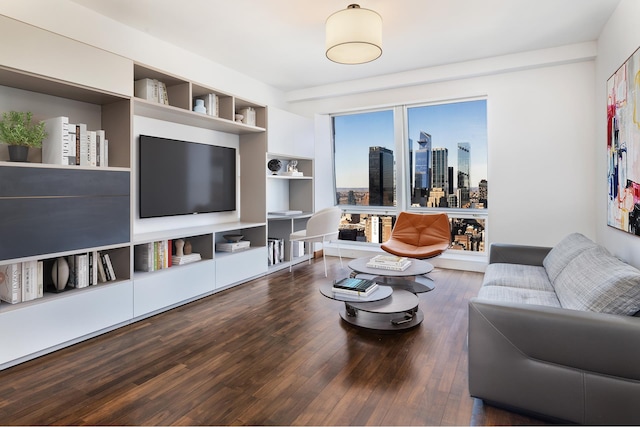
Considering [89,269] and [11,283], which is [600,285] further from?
[11,283]

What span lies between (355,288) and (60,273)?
227cm

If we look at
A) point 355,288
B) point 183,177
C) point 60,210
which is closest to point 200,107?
point 183,177

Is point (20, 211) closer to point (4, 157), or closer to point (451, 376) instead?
point (4, 157)

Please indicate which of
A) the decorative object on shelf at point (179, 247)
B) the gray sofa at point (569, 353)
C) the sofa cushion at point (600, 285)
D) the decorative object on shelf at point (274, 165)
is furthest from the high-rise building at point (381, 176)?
the gray sofa at point (569, 353)

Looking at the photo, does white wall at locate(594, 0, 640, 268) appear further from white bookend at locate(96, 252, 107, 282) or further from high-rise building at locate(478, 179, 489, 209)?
white bookend at locate(96, 252, 107, 282)

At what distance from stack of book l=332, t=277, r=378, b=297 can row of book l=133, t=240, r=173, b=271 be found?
5.67 feet

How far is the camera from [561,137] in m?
4.20

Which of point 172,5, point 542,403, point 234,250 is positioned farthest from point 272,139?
point 542,403

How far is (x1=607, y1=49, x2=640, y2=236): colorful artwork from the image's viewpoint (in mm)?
2523

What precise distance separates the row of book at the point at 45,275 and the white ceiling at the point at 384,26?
2203 mm

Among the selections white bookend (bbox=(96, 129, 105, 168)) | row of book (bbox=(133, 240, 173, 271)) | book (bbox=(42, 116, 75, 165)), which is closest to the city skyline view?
A: row of book (bbox=(133, 240, 173, 271))

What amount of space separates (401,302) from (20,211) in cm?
280

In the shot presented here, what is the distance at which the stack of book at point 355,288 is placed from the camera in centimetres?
277

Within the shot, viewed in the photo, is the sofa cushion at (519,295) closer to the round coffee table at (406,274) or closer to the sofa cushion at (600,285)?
the sofa cushion at (600,285)
